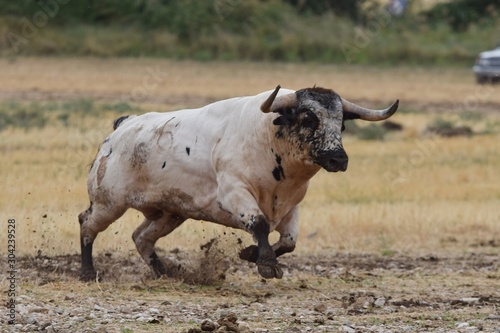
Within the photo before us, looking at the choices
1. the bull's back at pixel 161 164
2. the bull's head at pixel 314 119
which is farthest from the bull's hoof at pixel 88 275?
the bull's head at pixel 314 119

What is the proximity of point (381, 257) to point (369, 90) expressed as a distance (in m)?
24.0

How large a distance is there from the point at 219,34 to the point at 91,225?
36802mm

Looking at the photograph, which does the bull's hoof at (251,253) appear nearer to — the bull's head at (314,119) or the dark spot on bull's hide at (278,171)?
the dark spot on bull's hide at (278,171)

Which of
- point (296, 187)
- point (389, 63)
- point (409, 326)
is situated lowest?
point (409, 326)

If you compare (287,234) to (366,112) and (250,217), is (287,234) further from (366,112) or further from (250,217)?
(366,112)

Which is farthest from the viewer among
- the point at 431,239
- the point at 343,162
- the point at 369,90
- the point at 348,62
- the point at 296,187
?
the point at 348,62

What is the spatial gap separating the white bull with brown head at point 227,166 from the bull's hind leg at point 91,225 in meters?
0.01

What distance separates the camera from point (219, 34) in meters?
50.6

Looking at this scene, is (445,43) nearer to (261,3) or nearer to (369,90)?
(261,3)

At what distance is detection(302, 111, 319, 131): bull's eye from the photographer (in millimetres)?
12359

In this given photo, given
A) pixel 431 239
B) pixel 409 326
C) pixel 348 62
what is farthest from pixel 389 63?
pixel 409 326

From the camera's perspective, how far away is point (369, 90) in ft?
131

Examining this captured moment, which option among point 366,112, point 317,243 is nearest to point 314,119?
point 366,112

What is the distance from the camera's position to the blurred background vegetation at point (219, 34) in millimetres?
49156
